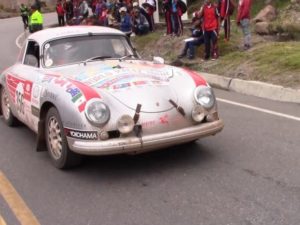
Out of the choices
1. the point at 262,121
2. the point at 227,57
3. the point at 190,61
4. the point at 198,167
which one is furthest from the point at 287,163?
the point at 190,61

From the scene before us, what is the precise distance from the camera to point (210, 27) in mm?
12680

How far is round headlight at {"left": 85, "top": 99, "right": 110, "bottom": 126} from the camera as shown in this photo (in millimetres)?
5293

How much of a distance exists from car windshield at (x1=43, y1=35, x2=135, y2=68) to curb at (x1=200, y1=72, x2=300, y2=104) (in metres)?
3.28

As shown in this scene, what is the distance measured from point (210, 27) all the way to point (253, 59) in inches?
60.9

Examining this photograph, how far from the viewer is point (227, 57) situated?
40.9ft

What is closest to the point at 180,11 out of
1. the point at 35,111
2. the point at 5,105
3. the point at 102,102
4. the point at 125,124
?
the point at 5,105

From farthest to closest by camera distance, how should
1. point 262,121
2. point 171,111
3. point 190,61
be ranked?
point 190,61, point 262,121, point 171,111

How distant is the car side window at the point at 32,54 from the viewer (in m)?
7.03

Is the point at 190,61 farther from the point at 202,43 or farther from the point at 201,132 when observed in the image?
the point at 201,132

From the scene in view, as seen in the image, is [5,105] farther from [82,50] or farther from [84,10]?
[84,10]

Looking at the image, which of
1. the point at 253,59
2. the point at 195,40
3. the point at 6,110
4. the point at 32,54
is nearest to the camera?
the point at 32,54

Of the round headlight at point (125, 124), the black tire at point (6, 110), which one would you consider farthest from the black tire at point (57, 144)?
the black tire at point (6, 110)

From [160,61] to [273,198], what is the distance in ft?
9.66

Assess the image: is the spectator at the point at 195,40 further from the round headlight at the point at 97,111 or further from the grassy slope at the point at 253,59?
the round headlight at the point at 97,111
